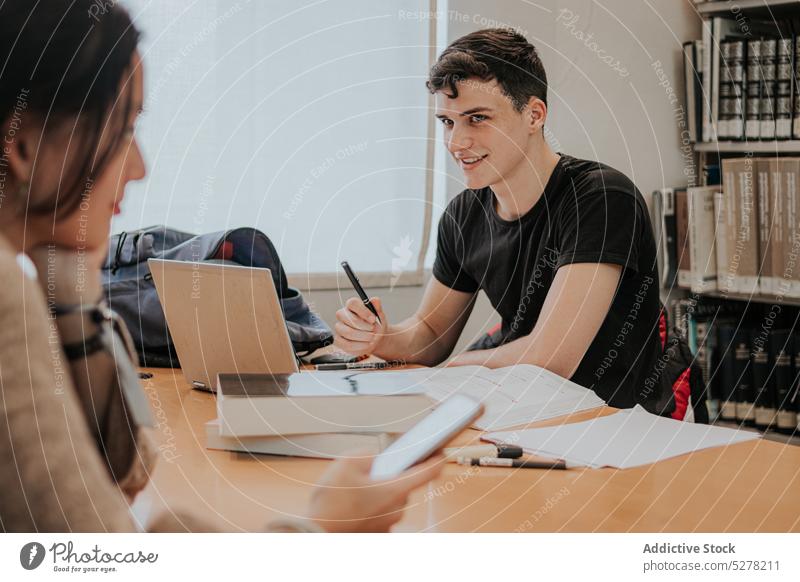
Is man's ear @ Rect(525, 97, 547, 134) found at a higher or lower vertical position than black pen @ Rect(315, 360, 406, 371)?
higher

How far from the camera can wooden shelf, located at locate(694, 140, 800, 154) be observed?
1837 mm

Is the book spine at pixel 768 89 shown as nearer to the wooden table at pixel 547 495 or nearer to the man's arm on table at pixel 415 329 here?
the man's arm on table at pixel 415 329

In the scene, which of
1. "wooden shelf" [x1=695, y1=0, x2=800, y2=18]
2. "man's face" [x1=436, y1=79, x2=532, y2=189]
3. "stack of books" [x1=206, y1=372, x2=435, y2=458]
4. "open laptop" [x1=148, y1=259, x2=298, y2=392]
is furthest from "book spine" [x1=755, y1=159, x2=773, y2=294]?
"stack of books" [x1=206, y1=372, x2=435, y2=458]

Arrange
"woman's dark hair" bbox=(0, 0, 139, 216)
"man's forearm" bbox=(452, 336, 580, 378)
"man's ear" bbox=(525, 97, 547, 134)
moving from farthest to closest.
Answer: "man's ear" bbox=(525, 97, 547, 134) → "man's forearm" bbox=(452, 336, 580, 378) → "woman's dark hair" bbox=(0, 0, 139, 216)

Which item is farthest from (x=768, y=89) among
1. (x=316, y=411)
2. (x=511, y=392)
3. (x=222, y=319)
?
(x=316, y=411)

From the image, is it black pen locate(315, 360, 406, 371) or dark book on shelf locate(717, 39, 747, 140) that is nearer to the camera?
black pen locate(315, 360, 406, 371)

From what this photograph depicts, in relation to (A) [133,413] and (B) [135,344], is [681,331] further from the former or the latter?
(A) [133,413]

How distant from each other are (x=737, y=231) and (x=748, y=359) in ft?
0.91

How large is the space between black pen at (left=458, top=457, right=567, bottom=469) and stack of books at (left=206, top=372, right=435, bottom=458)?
6cm

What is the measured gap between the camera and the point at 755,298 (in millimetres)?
1925

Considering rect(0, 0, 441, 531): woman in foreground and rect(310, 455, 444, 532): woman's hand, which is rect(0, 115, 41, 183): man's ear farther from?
rect(310, 455, 444, 532): woman's hand

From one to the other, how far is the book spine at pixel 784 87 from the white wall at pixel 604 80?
0.73ft

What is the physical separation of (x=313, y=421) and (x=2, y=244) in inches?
15.7

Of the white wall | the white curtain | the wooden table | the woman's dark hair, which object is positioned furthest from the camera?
the white wall
